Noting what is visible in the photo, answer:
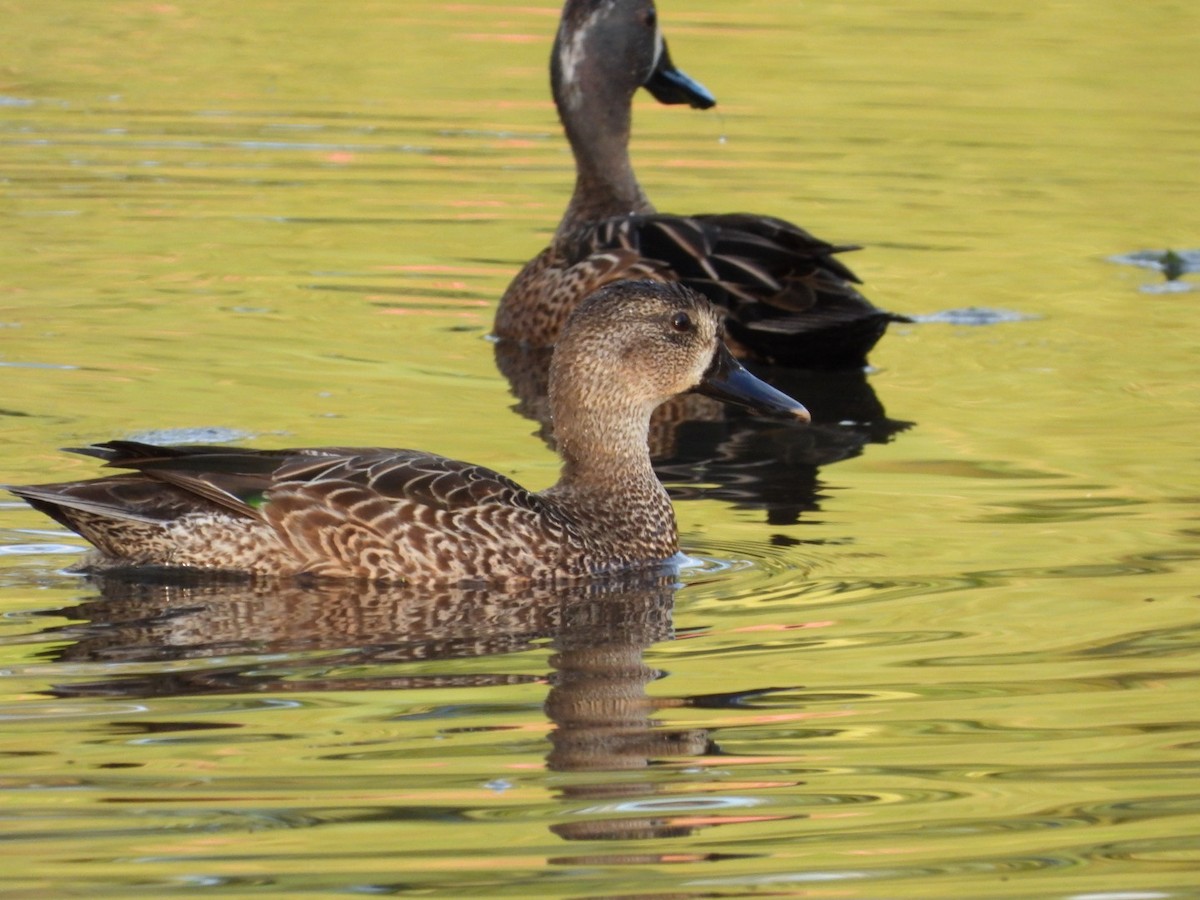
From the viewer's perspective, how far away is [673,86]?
13352 mm

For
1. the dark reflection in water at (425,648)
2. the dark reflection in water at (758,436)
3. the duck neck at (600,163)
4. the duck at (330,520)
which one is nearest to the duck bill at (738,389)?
the dark reflection in water at (758,436)

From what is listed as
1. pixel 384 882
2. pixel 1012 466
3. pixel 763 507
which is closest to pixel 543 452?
pixel 763 507

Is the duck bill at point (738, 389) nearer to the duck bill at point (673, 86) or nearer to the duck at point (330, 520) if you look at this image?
the duck at point (330, 520)

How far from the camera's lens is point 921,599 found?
7.31 metres

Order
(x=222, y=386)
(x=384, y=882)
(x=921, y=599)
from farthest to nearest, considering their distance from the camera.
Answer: (x=222, y=386) < (x=921, y=599) < (x=384, y=882)

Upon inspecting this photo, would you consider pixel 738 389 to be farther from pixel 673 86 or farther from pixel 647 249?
pixel 673 86

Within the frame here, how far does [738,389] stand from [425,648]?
2.02m

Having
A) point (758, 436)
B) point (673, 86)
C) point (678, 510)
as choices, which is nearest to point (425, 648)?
point (678, 510)

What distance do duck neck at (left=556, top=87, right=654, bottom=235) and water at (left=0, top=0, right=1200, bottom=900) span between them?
0.79 meters

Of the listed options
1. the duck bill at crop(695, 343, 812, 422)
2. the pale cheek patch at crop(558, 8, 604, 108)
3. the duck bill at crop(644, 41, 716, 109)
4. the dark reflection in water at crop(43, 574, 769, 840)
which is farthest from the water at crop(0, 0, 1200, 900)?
the duck bill at crop(644, 41, 716, 109)

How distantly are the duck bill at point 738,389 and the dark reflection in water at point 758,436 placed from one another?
0.42 meters

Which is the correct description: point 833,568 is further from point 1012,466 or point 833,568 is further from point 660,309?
point 1012,466

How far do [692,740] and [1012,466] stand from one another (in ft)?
12.0

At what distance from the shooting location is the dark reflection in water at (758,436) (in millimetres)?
8977
